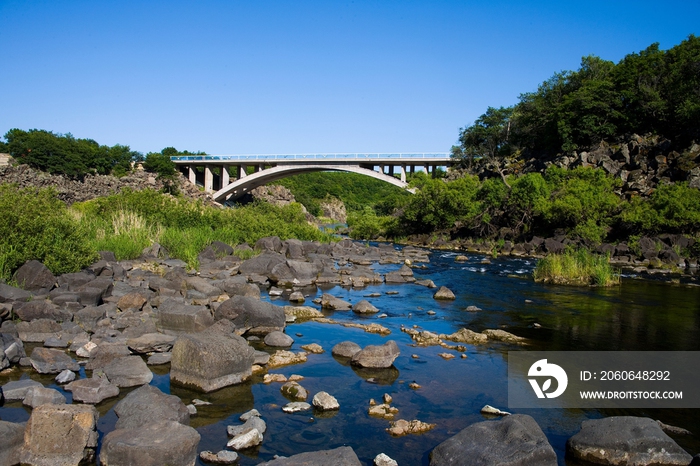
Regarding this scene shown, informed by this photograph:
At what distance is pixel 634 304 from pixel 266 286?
11251 millimetres

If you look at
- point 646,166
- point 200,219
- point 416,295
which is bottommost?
point 416,295

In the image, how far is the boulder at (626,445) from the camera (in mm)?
5707

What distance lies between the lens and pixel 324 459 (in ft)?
16.4

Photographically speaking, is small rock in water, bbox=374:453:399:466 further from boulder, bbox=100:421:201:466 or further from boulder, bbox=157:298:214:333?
boulder, bbox=157:298:214:333

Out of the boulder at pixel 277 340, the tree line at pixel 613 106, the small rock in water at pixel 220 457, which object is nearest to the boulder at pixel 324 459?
the small rock in water at pixel 220 457

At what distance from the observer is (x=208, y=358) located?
7469mm

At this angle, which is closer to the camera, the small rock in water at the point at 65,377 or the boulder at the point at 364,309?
the small rock in water at the point at 65,377

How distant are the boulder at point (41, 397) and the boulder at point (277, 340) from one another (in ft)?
12.8

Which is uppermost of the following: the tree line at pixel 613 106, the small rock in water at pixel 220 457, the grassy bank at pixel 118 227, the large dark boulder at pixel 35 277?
the tree line at pixel 613 106

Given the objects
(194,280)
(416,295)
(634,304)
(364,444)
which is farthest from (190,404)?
(634,304)

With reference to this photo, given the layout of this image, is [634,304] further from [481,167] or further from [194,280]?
[481,167]

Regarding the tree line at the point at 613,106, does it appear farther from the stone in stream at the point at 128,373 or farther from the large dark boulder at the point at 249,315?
the stone in stream at the point at 128,373

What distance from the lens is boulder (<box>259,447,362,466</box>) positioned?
16.2 ft

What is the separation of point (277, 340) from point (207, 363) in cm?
244
